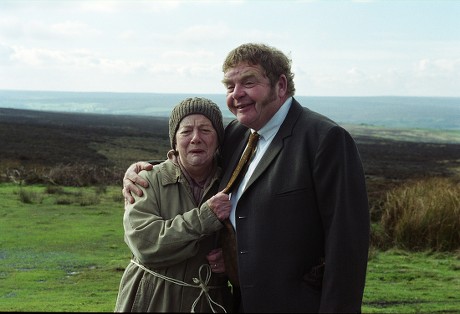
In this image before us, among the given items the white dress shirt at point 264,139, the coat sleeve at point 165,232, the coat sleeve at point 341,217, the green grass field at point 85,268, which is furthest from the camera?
the green grass field at point 85,268

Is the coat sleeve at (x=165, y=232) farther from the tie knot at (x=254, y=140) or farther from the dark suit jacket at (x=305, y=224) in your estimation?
the tie knot at (x=254, y=140)

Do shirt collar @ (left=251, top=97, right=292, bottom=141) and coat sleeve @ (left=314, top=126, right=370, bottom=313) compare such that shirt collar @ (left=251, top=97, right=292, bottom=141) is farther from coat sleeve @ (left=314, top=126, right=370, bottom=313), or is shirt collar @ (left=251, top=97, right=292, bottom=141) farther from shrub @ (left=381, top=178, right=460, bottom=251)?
shrub @ (left=381, top=178, right=460, bottom=251)

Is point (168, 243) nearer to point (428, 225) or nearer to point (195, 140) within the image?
point (195, 140)

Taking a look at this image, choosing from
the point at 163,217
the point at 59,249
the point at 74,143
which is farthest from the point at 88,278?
the point at 74,143

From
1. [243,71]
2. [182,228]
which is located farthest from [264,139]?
[182,228]

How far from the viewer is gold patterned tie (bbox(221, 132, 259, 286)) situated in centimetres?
397

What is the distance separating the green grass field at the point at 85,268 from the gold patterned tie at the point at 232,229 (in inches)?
143

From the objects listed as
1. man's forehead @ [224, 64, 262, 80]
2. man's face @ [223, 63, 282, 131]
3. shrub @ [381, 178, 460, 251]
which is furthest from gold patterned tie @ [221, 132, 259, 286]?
shrub @ [381, 178, 460, 251]

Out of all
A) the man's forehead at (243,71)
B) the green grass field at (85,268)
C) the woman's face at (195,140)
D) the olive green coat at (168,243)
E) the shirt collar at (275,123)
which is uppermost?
the man's forehead at (243,71)

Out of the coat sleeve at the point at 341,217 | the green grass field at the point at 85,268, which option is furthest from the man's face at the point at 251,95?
the green grass field at the point at 85,268

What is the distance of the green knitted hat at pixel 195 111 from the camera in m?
4.08

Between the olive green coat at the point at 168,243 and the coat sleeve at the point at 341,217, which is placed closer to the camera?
the coat sleeve at the point at 341,217

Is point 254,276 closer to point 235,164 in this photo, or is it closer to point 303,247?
point 303,247

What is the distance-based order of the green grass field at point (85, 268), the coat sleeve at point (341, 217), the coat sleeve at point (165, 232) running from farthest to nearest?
the green grass field at point (85, 268)
the coat sleeve at point (165, 232)
the coat sleeve at point (341, 217)
